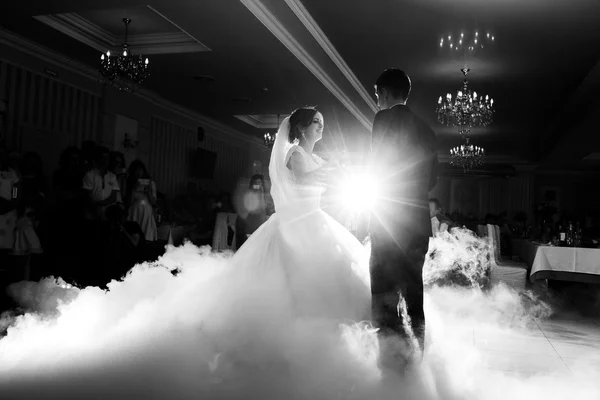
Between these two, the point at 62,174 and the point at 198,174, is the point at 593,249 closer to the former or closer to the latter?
the point at 62,174

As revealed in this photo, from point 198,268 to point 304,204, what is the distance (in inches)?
53.4

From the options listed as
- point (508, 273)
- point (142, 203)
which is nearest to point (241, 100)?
point (142, 203)

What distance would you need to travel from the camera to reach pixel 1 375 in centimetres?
246

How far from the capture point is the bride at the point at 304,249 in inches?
108

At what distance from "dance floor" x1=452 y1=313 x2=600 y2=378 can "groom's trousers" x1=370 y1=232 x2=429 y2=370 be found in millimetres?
882

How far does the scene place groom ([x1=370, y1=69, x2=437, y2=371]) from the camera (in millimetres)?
2521

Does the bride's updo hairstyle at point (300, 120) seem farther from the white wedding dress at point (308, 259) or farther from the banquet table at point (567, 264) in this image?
the banquet table at point (567, 264)

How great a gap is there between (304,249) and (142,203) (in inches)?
180

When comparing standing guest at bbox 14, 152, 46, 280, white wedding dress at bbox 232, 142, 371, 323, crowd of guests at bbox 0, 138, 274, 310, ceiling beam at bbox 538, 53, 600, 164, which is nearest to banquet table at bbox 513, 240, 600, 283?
ceiling beam at bbox 538, 53, 600, 164

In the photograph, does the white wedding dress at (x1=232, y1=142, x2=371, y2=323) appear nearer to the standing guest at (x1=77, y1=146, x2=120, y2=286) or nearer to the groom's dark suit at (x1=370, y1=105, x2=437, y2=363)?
the groom's dark suit at (x1=370, y1=105, x2=437, y2=363)

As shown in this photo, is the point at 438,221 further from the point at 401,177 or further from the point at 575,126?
the point at 575,126

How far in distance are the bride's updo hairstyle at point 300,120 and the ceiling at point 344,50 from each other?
2075 millimetres

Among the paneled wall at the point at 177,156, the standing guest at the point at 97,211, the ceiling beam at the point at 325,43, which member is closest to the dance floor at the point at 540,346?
the standing guest at the point at 97,211

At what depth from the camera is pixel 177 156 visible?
988 centimetres
